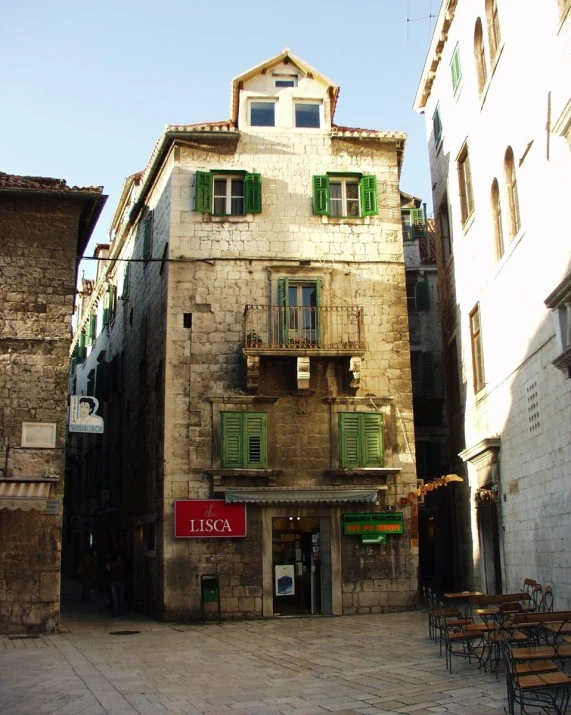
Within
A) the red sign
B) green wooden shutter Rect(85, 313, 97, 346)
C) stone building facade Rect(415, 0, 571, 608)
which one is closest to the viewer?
stone building facade Rect(415, 0, 571, 608)

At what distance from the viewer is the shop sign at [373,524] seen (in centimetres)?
1903

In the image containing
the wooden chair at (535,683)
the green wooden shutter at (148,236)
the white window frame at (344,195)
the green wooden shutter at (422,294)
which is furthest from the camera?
the green wooden shutter at (422,294)

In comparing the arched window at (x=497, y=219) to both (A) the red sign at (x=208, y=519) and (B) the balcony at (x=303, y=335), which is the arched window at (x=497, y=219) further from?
(A) the red sign at (x=208, y=519)

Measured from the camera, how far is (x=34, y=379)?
666 inches

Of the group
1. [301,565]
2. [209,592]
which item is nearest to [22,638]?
[209,592]

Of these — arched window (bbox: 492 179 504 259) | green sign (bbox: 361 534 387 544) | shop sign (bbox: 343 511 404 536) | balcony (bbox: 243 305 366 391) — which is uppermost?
arched window (bbox: 492 179 504 259)

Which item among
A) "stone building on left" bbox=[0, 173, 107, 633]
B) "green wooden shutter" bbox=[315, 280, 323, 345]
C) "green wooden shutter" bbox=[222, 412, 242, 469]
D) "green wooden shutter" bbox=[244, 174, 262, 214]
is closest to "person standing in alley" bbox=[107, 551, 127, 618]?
"stone building on left" bbox=[0, 173, 107, 633]

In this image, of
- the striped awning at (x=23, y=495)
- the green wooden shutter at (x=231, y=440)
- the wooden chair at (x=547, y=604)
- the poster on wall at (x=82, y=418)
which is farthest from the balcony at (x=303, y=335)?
the wooden chair at (x=547, y=604)

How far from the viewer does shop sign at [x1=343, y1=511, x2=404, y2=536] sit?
19031mm

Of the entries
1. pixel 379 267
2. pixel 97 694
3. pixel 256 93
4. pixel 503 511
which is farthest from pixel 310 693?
pixel 256 93

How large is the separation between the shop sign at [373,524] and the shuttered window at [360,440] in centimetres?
121

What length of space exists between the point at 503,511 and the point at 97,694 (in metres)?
10.5

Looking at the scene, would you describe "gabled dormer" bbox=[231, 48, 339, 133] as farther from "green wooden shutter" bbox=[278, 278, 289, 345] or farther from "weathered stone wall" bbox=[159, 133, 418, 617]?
"green wooden shutter" bbox=[278, 278, 289, 345]

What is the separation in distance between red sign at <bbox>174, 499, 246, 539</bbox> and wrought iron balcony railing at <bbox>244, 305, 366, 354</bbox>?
13.1 ft
